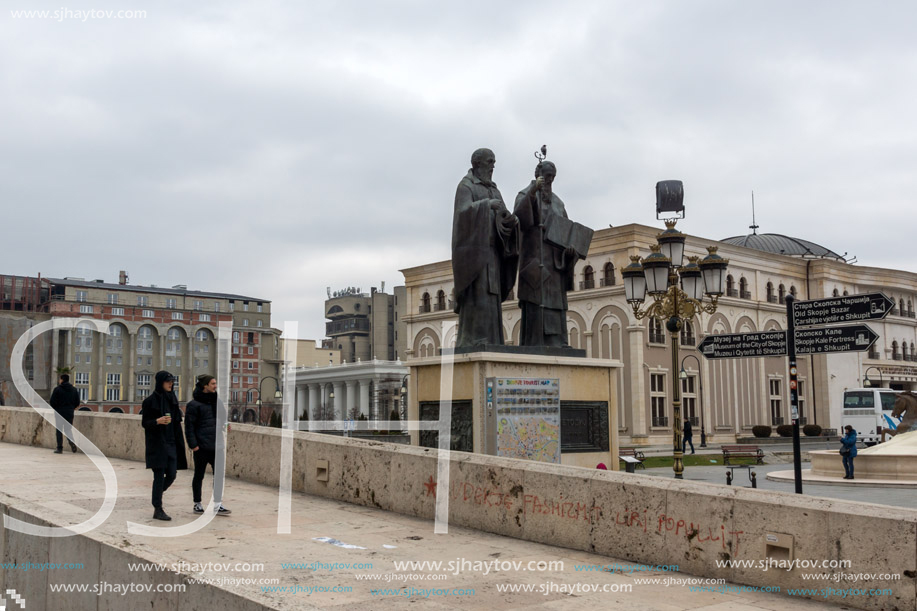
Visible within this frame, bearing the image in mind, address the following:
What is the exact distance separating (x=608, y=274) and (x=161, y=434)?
149 feet

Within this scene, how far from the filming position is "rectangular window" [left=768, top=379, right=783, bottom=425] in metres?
58.0

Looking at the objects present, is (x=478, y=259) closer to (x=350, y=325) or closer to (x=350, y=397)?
(x=350, y=397)

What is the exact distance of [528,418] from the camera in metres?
12.7

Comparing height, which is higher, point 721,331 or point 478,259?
point 721,331

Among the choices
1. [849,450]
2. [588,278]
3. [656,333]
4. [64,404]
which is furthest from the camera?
[588,278]

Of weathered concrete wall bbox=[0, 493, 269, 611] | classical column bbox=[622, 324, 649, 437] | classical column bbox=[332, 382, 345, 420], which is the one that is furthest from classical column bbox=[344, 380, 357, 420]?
weathered concrete wall bbox=[0, 493, 269, 611]

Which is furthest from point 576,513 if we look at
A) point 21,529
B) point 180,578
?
point 21,529

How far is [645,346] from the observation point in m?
51.5

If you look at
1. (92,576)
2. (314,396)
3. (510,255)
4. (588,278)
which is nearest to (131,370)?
(314,396)

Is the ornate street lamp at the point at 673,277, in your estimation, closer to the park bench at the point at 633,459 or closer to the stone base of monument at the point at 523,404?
the park bench at the point at 633,459

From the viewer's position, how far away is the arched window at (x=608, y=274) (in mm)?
52219

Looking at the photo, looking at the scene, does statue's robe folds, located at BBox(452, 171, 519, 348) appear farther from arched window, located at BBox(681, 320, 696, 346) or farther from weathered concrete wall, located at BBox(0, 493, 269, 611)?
arched window, located at BBox(681, 320, 696, 346)

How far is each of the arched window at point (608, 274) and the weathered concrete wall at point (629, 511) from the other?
42712 mm

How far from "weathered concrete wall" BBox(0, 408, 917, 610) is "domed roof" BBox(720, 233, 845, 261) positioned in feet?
199
